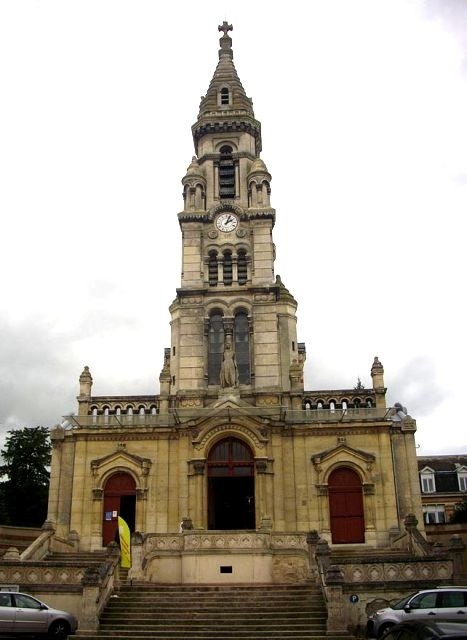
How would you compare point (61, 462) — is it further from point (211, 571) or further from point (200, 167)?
point (200, 167)

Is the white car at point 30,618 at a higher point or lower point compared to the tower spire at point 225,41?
lower

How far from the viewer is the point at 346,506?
1321 inches

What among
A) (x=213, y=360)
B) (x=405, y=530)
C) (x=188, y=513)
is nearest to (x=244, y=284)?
(x=213, y=360)

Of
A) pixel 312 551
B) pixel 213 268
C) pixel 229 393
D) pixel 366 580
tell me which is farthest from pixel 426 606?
pixel 213 268

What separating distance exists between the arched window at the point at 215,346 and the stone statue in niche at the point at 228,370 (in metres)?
1.43

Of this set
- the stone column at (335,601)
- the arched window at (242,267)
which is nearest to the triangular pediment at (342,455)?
the arched window at (242,267)

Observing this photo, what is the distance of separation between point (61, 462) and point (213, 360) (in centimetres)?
958

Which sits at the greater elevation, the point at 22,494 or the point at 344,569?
the point at 22,494

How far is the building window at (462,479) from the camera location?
161 ft

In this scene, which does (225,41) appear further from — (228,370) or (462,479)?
(462,479)

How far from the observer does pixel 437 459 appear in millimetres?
52031

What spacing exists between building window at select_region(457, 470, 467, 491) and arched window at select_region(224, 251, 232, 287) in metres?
23.4

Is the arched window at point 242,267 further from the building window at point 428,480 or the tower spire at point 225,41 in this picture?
the building window at point 428,480

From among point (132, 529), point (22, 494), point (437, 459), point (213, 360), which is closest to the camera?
point (132, 529)
